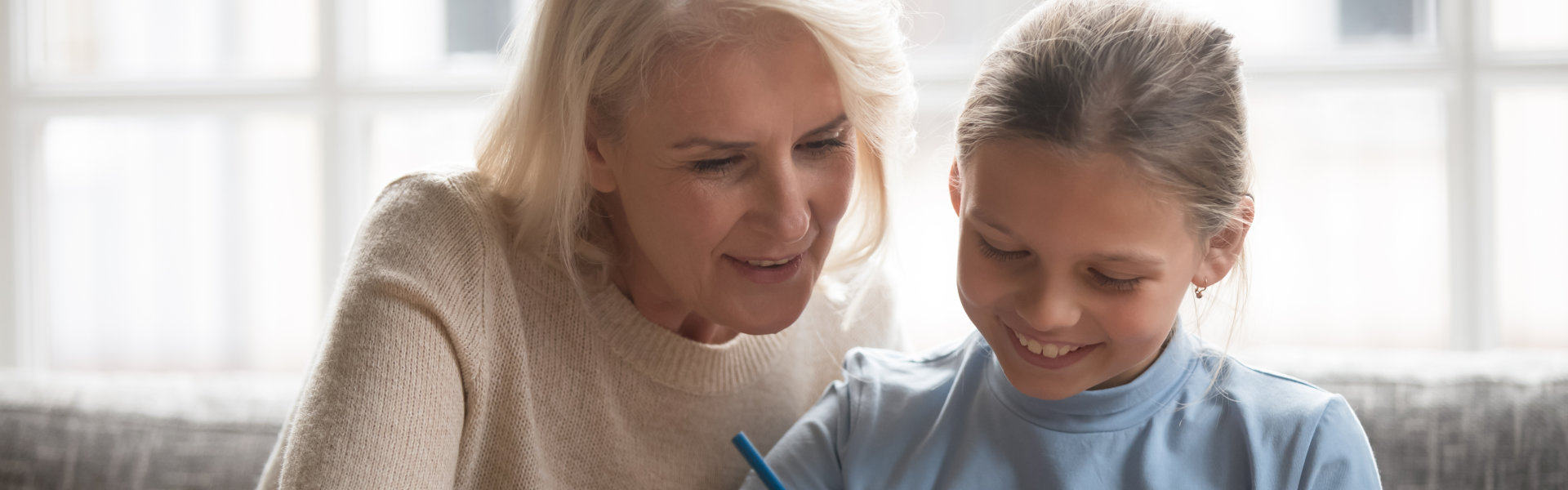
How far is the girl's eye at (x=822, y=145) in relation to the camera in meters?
1.18

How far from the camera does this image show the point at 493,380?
1.23 metres

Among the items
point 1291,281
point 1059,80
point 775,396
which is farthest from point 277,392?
point 1291,281

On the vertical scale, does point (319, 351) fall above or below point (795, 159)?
below

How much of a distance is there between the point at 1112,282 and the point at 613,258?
2.00ft

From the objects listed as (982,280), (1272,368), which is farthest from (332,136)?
(982,280)

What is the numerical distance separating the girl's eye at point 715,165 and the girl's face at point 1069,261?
0.24 metres

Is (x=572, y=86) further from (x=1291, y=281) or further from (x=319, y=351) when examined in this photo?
(x=1291, y=281)

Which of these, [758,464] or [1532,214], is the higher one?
[1532,214]

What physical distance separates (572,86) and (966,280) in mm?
466

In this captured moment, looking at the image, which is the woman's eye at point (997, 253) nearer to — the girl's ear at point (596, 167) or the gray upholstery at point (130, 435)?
the girl's ear at point (596, 167)

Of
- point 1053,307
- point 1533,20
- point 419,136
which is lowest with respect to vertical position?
point 1053,307

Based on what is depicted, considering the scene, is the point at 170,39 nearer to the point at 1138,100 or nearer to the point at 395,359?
the point at 395,359

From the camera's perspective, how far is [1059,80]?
0.99 metres

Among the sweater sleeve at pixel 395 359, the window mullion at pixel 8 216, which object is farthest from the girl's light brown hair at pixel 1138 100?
the window mullion at pixel 8 216
